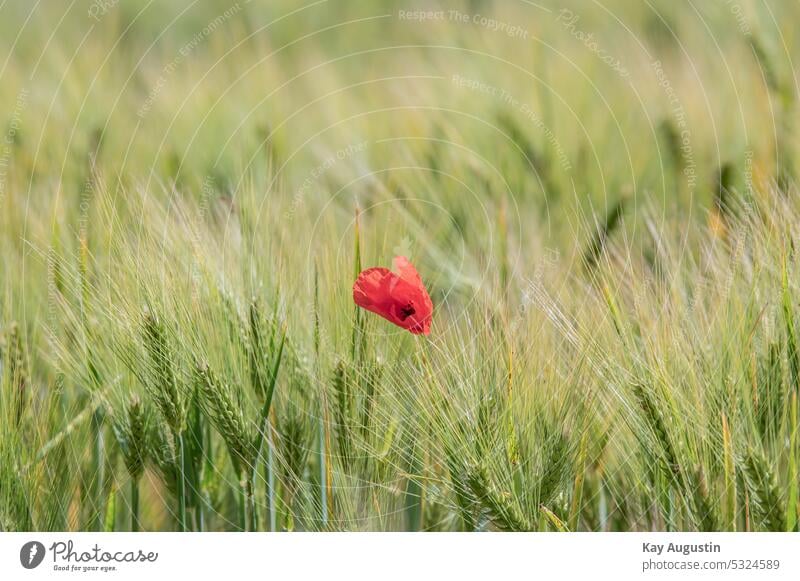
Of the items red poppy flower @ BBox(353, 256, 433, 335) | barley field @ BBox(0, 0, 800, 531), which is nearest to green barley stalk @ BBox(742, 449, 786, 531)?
barley field @ BBox(0, 0, 800, 531)

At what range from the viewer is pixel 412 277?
94cm

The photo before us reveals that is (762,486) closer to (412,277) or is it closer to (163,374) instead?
(412,277)

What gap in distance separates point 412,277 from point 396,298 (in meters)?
0.05

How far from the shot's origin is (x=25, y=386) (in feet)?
3.13

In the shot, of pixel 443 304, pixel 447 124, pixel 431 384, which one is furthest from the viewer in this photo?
pixel 447 124

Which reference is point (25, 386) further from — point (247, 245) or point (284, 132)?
point (284, 132)

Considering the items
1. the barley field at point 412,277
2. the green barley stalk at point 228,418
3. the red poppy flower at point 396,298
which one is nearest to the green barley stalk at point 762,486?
the barley field at point 412,277

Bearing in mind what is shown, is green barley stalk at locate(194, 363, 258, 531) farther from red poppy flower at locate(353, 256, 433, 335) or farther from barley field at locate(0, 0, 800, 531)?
red poppy flower at locate(353, 256, 433, 335)

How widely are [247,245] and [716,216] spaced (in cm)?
48

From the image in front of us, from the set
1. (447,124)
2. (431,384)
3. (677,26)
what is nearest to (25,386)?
(431,384)
